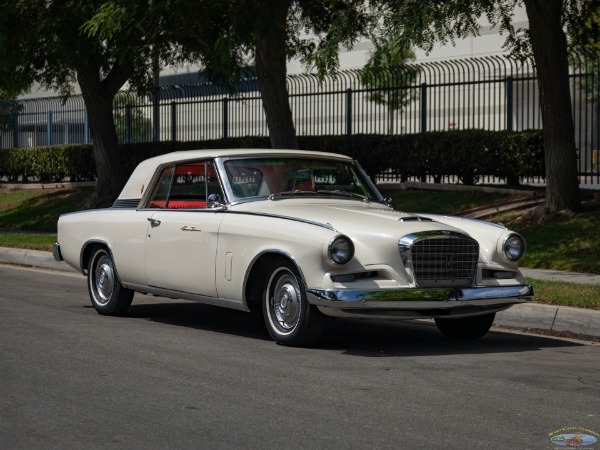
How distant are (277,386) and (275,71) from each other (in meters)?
12.1

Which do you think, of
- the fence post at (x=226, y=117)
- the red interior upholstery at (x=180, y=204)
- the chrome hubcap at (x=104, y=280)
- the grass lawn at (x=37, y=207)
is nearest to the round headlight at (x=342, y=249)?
the red interior upholstery at (x=180, y=204)

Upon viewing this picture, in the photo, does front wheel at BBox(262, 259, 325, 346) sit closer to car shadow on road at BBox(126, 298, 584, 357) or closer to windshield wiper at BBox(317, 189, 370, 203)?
car shadow on road at BBox(126, 298, 584, 357)

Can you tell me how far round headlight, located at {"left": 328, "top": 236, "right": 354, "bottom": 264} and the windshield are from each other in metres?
1.41

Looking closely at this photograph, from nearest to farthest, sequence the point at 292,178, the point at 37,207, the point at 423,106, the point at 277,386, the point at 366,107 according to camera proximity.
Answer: the point at 277,386 < the point at 292,178 < the point at 423,106 < the point at 366,107 < the point at 37,207

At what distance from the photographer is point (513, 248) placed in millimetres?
9594

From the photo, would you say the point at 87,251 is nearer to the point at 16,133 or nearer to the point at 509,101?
the point at 509,101

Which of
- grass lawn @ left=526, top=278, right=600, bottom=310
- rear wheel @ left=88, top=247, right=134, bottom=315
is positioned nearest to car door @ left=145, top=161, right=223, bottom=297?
rear wheel @ left=88, top=247, right=134, bottom=315

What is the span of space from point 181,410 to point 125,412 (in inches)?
12.4

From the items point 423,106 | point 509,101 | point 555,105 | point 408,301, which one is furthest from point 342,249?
point 423,106

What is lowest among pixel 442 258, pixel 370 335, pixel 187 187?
pixel 370 335

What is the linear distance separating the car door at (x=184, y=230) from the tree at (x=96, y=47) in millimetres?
8114

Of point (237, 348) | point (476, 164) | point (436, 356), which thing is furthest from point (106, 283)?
point (476, 164)

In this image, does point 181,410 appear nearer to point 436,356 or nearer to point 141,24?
point 436,356

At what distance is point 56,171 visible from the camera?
104 ft
